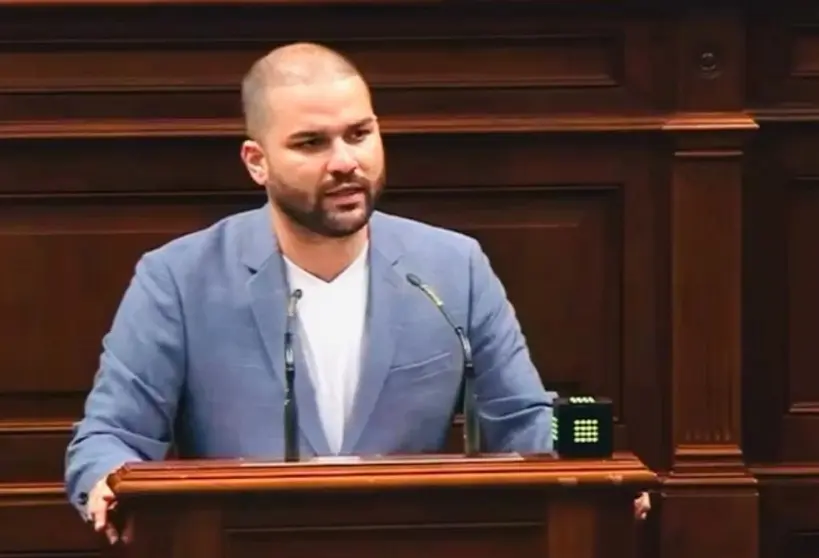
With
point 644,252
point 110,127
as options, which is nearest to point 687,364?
point 644,252

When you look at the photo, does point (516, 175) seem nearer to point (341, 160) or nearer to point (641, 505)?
point (341, 160)

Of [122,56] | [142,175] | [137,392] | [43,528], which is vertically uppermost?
[122,56]

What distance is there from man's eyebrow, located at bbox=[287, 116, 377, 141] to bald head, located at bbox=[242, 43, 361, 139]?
61mm

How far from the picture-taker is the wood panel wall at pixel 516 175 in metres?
3.01

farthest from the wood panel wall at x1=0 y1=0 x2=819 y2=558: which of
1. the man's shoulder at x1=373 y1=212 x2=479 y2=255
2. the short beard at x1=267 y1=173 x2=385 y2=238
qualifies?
the short beard at x1=267 y1=173 x2=385 y2=238

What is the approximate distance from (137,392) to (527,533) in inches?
26.3

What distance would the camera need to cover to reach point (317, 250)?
2.38m

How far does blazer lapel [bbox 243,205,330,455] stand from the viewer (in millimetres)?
2268

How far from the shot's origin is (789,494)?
122 inches

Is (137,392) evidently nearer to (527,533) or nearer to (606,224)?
(527,533)

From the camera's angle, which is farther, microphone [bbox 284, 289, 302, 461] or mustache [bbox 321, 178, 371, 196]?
mustache [bbox 321, 178, 371, 196]

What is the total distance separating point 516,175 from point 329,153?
832mm

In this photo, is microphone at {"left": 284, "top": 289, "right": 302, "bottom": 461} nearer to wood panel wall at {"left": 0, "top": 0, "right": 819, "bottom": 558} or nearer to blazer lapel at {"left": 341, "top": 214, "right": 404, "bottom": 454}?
blazer lapel at {"left": 341, "top": 214, "right": 404, "bottom": 454}

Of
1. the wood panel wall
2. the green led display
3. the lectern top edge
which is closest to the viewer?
the lectern top edge
